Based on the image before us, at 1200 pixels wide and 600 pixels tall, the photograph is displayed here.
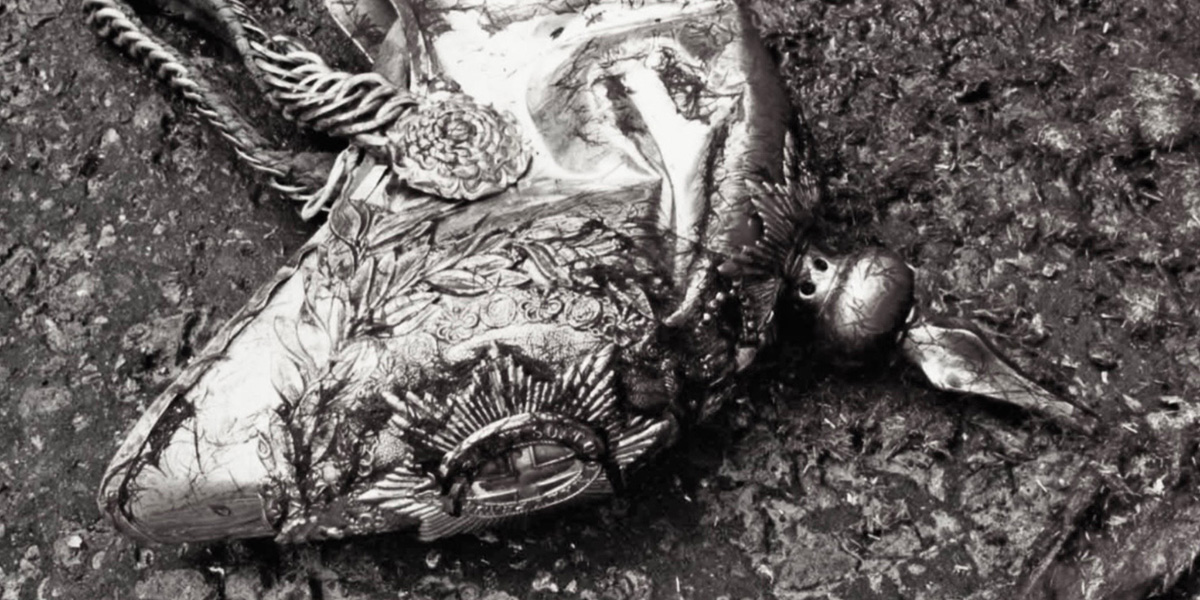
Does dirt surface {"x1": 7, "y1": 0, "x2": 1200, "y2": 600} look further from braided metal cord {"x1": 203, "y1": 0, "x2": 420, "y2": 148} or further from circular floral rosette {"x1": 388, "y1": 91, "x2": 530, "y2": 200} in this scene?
circular floral rosette {"x1": 388, "y1": 91, "x2": 530, "y2": 200}

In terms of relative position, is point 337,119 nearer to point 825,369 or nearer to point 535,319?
point 535,319

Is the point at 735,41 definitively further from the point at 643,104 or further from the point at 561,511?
the point at 561,511

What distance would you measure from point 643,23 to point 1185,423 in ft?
1.94

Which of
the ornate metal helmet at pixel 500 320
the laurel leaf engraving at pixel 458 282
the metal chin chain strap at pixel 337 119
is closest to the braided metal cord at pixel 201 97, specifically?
the metal chin chain strap at pixel 337 119

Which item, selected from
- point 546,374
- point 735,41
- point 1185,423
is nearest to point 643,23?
point 735,41

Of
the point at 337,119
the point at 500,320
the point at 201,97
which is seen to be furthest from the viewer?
the point at 201,97

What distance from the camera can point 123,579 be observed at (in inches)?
63.8

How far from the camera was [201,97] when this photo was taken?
A: 172 centimetres

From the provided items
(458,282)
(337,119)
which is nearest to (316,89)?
(337,119)

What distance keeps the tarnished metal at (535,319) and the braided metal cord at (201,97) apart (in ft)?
0.32

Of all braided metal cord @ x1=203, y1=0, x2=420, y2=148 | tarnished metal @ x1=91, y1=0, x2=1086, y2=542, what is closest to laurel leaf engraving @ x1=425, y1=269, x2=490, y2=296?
tarnished metal @ x1=91, y1=0, x2=1086, y2=542

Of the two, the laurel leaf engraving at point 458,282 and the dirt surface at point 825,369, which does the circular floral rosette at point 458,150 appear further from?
the dirt surface at point 825,369

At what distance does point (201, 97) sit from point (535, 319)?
0.46 metres

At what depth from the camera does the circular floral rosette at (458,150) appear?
1531mm
